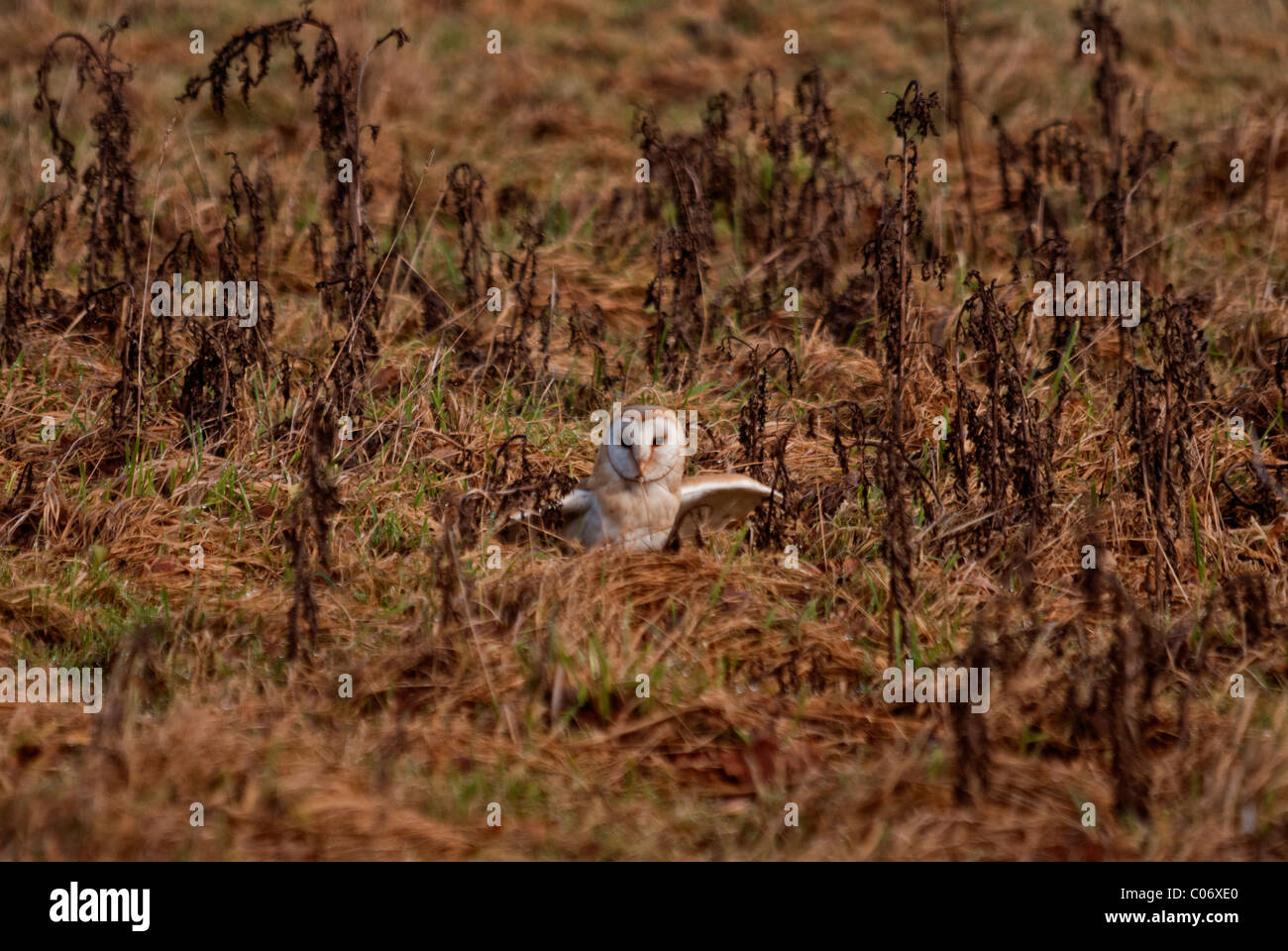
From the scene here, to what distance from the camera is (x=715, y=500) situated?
4406 mm

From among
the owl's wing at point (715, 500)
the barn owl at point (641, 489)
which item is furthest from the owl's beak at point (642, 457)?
the owl's wing at point (715, 500)

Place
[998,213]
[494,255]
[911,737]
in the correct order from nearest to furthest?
1. [911,737]
2. [494,255]
3. [998,213]

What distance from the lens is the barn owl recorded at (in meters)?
4.15

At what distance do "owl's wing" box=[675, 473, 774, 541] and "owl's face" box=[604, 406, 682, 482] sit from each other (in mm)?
143

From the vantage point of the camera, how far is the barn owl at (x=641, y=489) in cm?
415

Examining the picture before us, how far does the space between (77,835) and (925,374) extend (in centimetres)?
326

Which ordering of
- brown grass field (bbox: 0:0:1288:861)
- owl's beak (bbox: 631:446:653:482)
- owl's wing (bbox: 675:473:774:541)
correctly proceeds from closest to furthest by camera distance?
brown grass field (bbox: 0:0:1288:861) → owl's beak (bbox: 631:446:653:482) → owl's wing (bbox: 675:473:774:541)

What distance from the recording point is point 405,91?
8.12 metres

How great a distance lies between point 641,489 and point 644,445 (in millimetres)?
165

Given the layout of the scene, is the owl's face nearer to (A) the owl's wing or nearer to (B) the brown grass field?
(A) the owl's wing

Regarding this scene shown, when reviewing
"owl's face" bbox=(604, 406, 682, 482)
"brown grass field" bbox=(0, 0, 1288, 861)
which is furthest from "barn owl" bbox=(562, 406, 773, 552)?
"brown grass field" bbox=(0, 0, 1288, 861)

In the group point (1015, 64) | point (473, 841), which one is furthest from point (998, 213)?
point (473, 841)

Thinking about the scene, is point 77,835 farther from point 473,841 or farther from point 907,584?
point 907,584

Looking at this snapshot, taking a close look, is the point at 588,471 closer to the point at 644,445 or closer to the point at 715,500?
the point at 715,500
